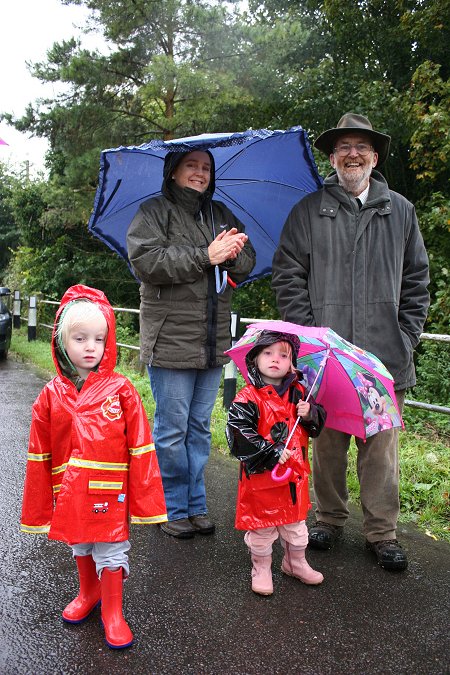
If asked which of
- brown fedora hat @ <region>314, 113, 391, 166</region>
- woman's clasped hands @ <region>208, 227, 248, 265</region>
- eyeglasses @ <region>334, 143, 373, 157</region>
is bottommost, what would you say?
woman's clasped hands @ <region>208, 227, 248, 265</region>

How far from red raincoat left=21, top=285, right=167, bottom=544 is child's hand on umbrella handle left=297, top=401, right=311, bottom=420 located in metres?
0.73

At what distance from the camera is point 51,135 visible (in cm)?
1405

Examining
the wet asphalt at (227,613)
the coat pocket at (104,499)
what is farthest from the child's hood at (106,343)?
the wet asphalt at (227,613)

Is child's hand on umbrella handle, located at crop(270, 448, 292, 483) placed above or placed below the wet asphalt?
above

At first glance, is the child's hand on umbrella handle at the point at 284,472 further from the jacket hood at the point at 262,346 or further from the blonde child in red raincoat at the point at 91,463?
the blonde child in red raincoat at the point at 91,463

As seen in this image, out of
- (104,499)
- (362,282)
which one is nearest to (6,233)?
(362,282)

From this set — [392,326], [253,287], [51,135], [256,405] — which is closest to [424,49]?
[253,287]

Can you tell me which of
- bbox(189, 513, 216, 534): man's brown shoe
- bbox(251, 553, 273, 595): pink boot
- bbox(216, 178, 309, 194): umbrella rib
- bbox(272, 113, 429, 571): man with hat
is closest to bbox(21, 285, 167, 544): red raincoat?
bbox(251, 553, 273, 595): pink boot

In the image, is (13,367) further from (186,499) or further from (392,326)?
(392,326)

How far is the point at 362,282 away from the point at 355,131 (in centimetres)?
84

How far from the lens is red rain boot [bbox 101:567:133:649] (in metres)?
2.40

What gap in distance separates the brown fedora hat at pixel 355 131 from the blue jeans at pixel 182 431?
4.80 ft

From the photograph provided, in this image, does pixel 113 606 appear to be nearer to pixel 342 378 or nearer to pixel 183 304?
pixel 342 378

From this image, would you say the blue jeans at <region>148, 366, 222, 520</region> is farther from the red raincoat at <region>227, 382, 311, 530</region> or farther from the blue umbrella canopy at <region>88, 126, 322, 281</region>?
the blue umbrella canopy at <region>88, 126, 322, 281</region>
